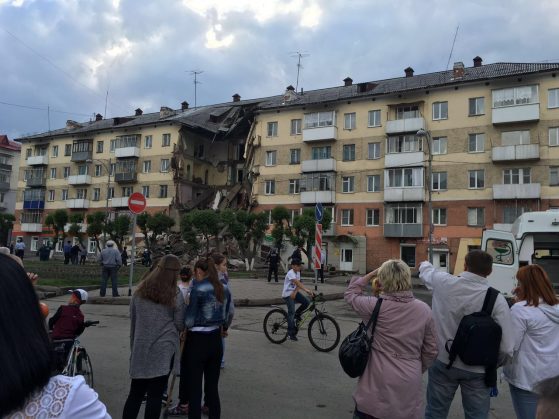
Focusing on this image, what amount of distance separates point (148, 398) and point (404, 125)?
136ft

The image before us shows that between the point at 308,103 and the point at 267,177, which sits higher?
the point at 308,103

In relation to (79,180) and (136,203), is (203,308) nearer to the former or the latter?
(136,203)

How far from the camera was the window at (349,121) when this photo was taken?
46375 mm

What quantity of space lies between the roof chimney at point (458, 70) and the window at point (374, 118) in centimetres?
759

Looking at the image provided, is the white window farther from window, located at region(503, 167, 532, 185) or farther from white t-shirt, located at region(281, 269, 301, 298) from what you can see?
white t-shirt, located at region(281, 269, 301, 298)

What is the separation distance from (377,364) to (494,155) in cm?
3929

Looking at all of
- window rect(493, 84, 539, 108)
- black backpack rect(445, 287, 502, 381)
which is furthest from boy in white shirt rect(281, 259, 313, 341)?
window rect(493, 84, 539, 108)

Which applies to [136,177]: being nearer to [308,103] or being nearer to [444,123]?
[308,103]

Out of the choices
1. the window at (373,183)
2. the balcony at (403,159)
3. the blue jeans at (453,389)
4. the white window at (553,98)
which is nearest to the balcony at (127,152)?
the window at (373,183)

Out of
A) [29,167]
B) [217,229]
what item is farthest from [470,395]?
[29,167]

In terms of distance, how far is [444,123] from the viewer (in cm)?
4169

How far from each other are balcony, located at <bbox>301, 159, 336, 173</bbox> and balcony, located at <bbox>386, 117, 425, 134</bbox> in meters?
6.30

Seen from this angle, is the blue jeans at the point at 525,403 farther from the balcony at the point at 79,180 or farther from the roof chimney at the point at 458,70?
the balcony at the point at 79,180

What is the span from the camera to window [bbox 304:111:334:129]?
47.0 metres
